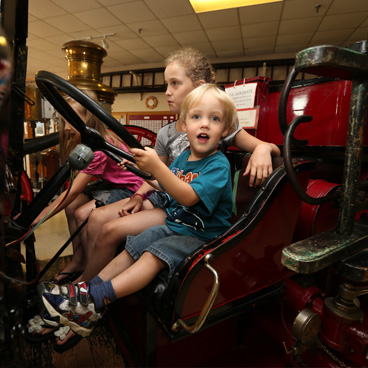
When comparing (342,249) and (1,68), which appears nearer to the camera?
(1,68)

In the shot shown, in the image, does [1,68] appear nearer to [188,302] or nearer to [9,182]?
[9,182]

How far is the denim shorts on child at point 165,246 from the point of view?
2.80ft

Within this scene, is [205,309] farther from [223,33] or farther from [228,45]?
[228,45]

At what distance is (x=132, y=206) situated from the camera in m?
1.29

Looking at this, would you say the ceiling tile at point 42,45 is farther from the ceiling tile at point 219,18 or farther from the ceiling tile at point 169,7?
the ceiling tile at point 219,18

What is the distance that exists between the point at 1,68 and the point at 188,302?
76 cm

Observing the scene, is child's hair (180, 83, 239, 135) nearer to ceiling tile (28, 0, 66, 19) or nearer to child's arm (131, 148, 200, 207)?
child's arm (131, 148, 200, 207)

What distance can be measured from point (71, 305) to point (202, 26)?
16.2ft

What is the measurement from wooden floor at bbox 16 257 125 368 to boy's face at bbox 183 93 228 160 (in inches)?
37.6

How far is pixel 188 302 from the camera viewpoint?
810mm

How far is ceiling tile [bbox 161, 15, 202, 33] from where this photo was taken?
425 cm

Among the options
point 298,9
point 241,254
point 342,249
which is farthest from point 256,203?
point 298,9

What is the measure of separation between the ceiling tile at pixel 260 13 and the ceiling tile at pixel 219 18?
115 millimetres

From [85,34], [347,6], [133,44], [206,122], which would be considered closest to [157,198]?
[206,122]
